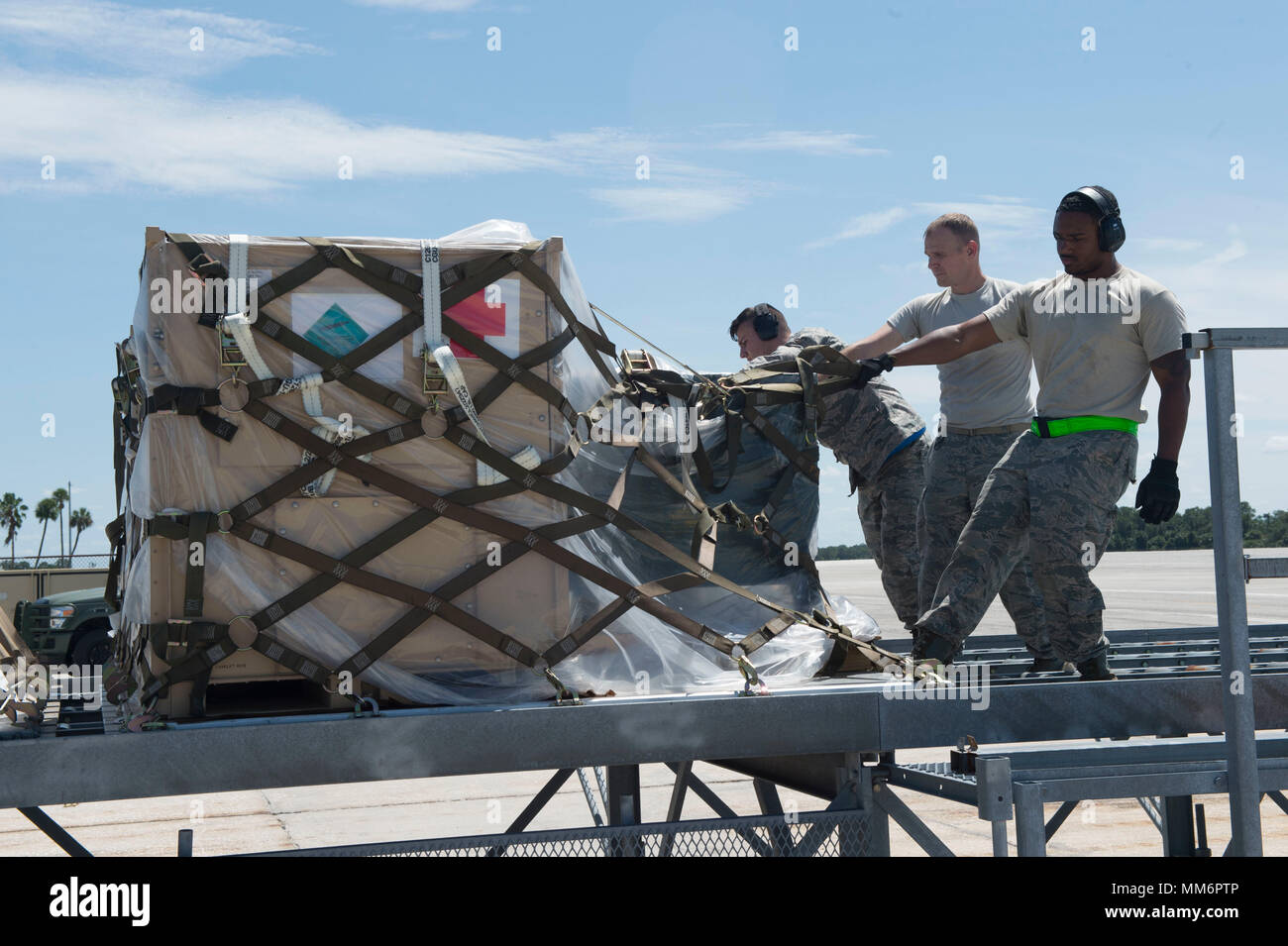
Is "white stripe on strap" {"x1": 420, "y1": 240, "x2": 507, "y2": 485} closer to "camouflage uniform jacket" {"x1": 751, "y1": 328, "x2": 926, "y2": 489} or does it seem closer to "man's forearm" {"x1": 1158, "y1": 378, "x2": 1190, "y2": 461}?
"man's forearm" {"x1": 1158, "y1": 378, "x2": 1190, "y2": 461}

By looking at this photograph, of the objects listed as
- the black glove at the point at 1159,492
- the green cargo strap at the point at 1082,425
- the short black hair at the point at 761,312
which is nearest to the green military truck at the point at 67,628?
the short black hair at the point at 761,312

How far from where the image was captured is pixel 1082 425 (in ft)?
14.9

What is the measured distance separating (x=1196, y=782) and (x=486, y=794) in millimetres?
8021

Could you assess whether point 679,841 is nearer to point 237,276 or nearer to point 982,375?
point 237,276

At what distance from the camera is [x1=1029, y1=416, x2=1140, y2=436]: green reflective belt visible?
450 cm

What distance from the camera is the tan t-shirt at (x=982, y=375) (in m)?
5.71

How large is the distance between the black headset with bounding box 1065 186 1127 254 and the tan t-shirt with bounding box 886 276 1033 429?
1.13 m

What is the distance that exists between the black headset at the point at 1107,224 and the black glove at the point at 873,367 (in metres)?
0.96

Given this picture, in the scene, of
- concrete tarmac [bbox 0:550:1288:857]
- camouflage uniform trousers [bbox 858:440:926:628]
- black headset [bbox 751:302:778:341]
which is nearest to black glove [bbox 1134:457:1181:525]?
camouflage uniform trousers [bbox 858:440:926:628]

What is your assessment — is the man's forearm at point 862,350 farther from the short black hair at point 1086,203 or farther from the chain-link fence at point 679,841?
the chain-link fence at point 679,841

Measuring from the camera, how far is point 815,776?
14.6 ft
